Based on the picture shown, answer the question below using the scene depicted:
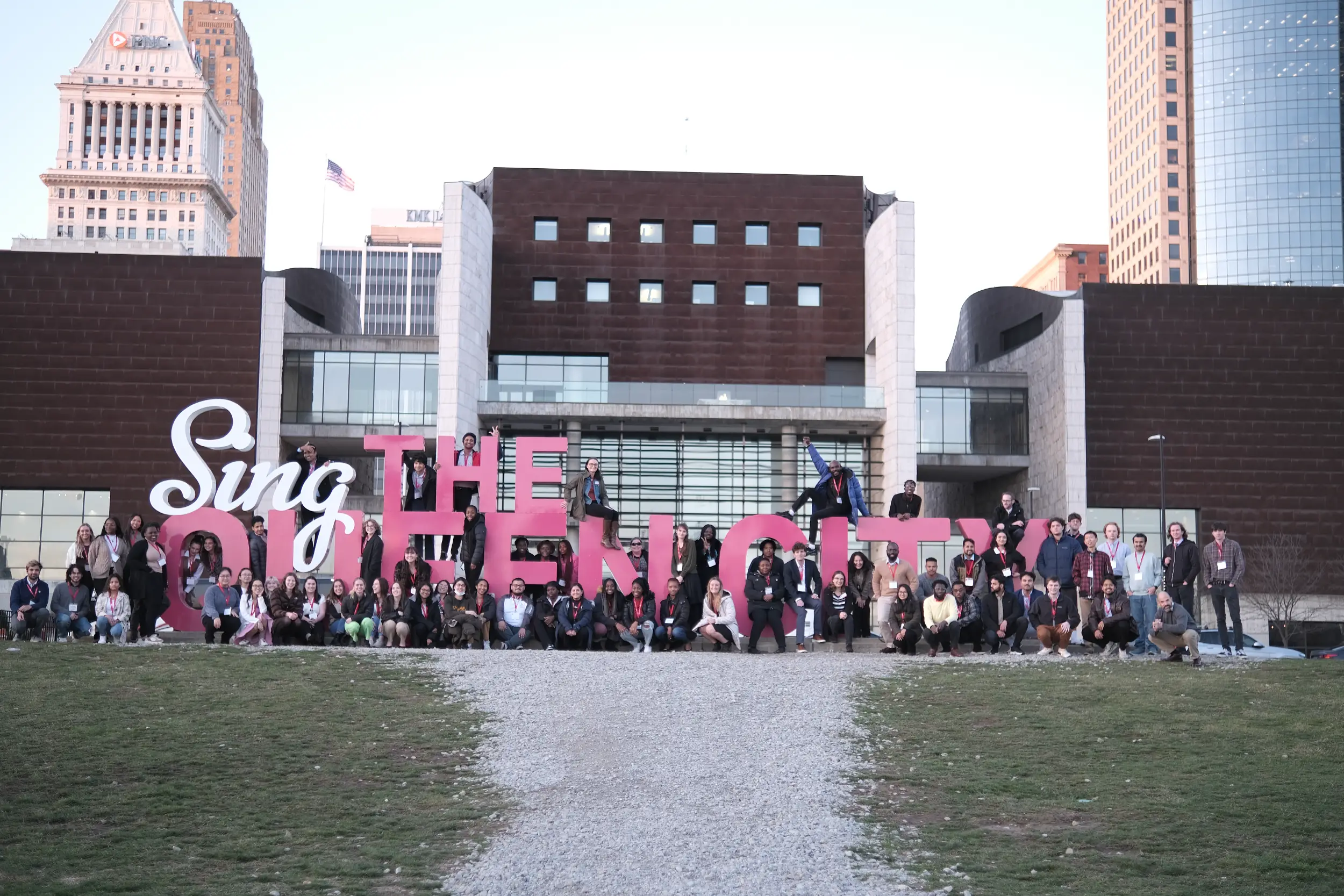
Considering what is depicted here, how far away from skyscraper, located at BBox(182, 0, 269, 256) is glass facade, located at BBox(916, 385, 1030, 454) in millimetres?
145327

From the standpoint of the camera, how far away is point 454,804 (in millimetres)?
12125

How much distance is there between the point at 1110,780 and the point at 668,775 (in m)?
4.10

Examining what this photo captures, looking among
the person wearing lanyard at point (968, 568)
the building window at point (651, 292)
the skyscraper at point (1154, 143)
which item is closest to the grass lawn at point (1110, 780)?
the person wearing lanyard at point (968, 568)

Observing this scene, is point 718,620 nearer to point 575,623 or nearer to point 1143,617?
point 575,623

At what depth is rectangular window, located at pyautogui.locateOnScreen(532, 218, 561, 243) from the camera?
55000 mm

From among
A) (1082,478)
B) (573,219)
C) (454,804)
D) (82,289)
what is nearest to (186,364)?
(82,289)

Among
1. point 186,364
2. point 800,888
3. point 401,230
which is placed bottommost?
point 800,888

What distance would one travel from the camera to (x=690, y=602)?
22.3 m

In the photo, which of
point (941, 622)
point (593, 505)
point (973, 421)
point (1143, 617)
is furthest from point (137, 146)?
point (1143, 617)

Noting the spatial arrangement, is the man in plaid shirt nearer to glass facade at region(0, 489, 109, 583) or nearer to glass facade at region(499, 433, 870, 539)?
glass facade at region(499, 433, 870, 539)

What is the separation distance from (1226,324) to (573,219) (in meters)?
25.0

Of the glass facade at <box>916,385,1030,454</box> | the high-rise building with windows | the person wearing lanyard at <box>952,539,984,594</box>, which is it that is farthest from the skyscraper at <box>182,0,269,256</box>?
the person wearing lanyard at <box>952,539,984,594</box>

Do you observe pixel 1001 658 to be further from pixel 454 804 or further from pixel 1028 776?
pixel 454 804

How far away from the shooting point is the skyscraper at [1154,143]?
121 meters
